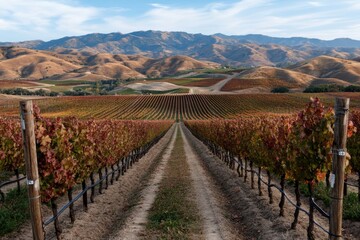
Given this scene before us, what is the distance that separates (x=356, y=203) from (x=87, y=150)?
13045mm

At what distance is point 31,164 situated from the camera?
921 cm

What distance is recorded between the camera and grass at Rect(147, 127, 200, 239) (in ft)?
43.9

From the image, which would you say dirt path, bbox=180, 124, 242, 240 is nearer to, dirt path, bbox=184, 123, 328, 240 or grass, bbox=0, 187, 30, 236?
dirt path, bbox=184, 123, 328, 240

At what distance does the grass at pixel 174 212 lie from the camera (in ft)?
43.9

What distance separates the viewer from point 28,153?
30.0 feet

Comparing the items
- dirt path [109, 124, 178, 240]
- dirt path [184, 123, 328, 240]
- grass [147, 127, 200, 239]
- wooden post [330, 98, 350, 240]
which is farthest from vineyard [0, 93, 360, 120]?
wooden post [330, 98, 350, 240]

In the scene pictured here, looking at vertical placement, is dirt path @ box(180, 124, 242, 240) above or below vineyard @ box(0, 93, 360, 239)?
below

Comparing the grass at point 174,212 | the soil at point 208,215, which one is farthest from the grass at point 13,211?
the grass at point 174,212

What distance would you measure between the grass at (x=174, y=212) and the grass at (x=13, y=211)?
546cm

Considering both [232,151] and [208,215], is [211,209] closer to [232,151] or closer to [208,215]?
[208,215]

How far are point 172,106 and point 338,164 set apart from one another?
11935 cm

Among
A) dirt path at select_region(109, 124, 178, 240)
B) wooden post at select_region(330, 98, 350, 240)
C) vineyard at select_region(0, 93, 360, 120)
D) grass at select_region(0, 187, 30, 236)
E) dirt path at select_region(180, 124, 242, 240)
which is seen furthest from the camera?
vineyard at select_region(0, 93, 360, 120)

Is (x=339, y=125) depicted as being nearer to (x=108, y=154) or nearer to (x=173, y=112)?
(x=108, y=154)

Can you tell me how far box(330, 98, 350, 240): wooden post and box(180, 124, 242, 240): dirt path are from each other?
4919 mm
